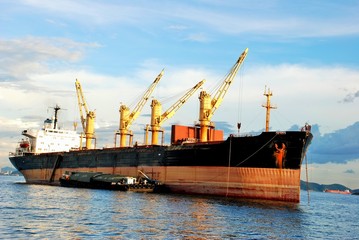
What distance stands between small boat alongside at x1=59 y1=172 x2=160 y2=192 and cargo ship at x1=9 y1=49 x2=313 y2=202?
1.68m

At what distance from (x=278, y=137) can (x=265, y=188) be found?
19.7 ft

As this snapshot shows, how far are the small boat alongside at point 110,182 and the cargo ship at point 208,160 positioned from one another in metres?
1.68

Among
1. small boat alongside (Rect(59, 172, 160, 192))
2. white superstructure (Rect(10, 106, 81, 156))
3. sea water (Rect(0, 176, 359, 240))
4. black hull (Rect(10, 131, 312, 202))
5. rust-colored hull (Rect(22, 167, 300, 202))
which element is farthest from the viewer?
white superstructure (Rect(10, 106, 81, 156))

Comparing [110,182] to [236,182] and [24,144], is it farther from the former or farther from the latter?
[24,144]

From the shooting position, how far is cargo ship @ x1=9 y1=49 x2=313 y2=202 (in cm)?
5391

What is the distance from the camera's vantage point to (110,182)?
68.2 metres

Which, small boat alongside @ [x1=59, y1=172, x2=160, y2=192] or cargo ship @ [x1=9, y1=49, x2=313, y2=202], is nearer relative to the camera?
cargo ship @ [x1=9, y1=49, x2=313, y2=202]

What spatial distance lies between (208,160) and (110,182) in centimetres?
1683

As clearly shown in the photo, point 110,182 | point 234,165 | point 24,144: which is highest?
point 24,144

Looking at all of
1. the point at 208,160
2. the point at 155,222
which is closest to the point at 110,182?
the point at 208,160

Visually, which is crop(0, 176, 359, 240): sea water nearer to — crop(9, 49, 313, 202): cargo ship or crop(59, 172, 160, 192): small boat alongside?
crop(9, 49, 313, 202): cargo ship

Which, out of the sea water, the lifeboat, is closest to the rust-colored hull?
the sea water

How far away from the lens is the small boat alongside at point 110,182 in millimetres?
64731

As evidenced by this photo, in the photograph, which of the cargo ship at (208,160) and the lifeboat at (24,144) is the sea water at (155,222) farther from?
the lifeboat at (24,144)
